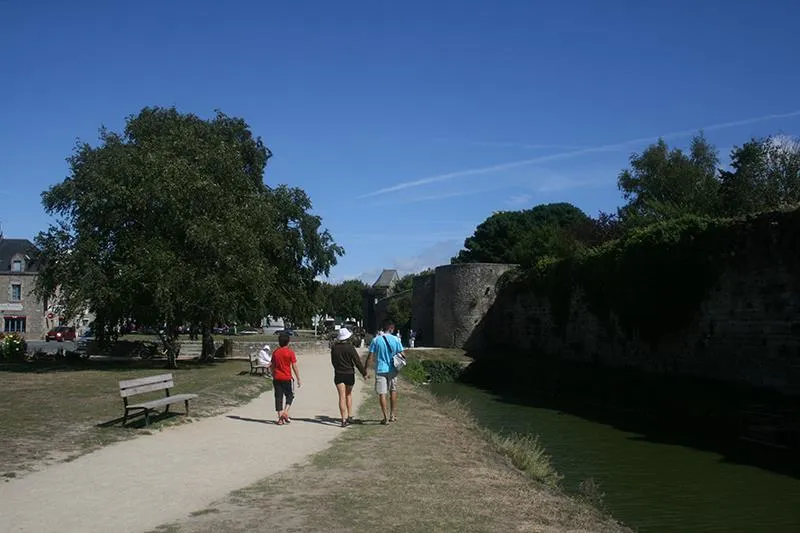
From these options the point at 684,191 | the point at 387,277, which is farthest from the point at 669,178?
the point at 387,277

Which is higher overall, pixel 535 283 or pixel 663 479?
pixel 535 283

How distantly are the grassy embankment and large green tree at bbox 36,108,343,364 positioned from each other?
14.0 m

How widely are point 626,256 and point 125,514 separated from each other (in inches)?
988

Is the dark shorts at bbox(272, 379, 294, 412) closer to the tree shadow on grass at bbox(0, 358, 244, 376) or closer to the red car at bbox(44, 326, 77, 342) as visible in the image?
the tree shadow on grass at bbox(0, 358, 244, 376)

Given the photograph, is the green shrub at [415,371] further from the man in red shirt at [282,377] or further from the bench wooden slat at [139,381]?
the bench wooden slat at [139,381]

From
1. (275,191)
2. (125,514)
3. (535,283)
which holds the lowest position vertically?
(125,514)

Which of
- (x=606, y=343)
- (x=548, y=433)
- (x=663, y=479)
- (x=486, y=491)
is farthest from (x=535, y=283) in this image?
(x=486, y=491)

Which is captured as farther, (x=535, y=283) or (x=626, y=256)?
(x=535, y=283)

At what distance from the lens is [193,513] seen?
7.28m

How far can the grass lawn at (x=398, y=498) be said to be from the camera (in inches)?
281

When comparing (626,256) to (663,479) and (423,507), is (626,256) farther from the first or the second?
(423,507)

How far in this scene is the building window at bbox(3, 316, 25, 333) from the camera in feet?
201

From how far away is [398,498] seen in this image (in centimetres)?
820

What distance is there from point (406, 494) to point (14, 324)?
6228 cm
